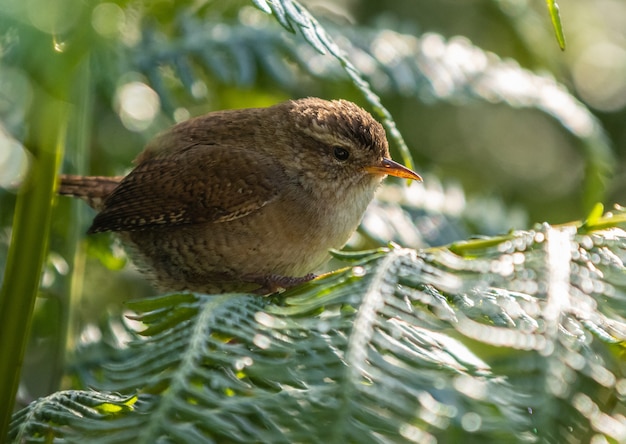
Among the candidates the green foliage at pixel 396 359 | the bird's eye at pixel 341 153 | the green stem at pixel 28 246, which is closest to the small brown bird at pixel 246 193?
the bird's eye at pixel 341 153

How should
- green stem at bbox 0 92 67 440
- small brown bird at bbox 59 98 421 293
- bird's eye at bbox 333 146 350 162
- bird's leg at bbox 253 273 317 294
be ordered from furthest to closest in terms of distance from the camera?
bird's eye at bbox 333 146 350 162 → small brown bird at bbox 59 98 421 293 → bird's leg at bbox 253 273 317 294 → green stem at bbox 0 92 67 440

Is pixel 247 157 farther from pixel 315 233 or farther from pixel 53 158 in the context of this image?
pixel 53 158

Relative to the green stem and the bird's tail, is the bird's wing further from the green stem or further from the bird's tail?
the green stem

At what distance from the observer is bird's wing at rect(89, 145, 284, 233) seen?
109 inches

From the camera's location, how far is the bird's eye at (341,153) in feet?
9.98

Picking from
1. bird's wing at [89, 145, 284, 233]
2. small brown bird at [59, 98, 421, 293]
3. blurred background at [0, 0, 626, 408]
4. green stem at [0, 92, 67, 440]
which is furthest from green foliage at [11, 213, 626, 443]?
bird's wing at [89, 145, 284, 233]

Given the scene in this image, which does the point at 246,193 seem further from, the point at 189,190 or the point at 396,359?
the point at 396,359

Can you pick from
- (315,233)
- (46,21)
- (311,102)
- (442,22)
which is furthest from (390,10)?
(46,21)

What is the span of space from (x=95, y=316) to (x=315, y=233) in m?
0.90

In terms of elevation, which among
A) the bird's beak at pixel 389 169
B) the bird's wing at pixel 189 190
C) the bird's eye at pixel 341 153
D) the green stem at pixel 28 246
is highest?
the bird's eye at pixel 341 153

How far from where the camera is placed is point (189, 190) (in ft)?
9.27

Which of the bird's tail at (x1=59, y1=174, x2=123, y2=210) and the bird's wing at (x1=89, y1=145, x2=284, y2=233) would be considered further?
the bird's tail at (x1=59, y1=174, x2=123, y2=210)

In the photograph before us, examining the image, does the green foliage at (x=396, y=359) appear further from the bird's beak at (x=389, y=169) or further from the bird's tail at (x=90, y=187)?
the bird's tail at (x=90, y=187)

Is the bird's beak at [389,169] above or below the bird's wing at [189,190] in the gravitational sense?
above
